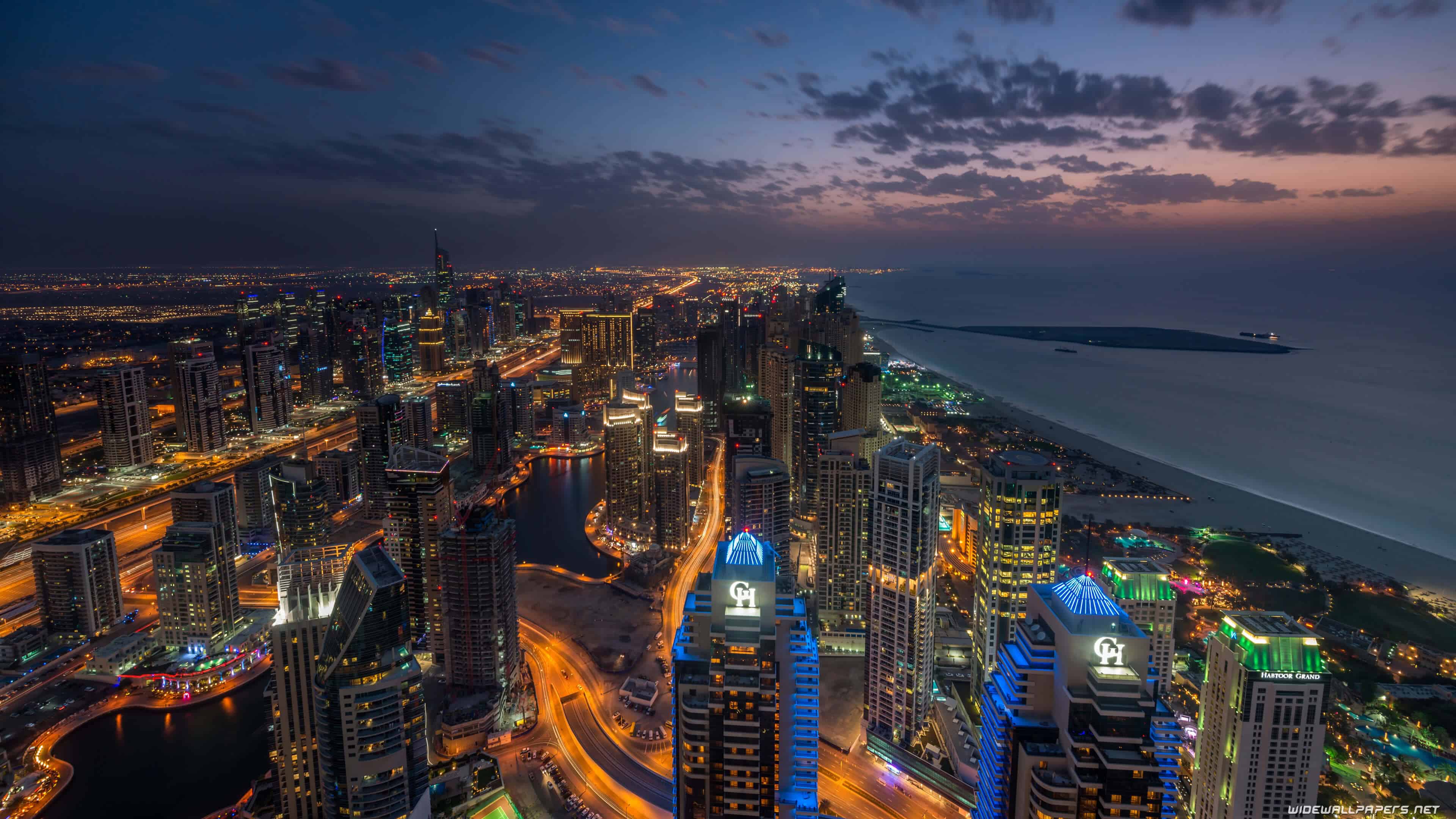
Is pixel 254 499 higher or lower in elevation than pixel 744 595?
lower

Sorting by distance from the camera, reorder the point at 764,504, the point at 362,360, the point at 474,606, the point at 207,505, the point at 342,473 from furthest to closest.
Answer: the point at 362,360 < the point at 342,473 < the point at 207,505 < the point at 764,504 < the point at 474,606

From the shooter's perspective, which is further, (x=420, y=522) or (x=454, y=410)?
(x=454, y=410)

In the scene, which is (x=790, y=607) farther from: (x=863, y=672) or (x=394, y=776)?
(x=863, y=672)

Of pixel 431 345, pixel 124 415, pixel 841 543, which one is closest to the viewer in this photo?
pixel 841 543

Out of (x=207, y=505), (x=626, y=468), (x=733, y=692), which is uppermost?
(x=733, y=692)

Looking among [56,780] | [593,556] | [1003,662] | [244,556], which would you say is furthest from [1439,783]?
[244,556]

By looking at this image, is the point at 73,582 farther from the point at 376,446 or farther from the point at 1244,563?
the point at 1244,563

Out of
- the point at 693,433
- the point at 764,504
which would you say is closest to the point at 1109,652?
the point at 764,504
